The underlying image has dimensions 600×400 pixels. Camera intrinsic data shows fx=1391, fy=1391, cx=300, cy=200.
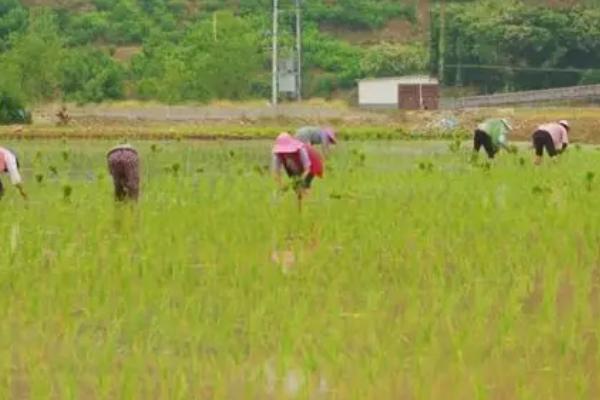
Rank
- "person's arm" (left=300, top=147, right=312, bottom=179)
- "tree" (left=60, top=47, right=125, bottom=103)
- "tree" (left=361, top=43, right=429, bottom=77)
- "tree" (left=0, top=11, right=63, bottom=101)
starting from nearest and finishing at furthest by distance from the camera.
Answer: "person's arm" (left=300, top=147, right=312, bottom=179) < "tree" (left=0, top=11, right=63, bottom=101) < "tree" (left=60, top=47, right=125, bottom=103) < "tree" (left=361, top=43, right=429, bottom=77)

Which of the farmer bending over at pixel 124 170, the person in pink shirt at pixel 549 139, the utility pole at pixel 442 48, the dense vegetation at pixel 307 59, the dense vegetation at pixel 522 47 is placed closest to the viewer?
the farmer bending over at pixel 124 170

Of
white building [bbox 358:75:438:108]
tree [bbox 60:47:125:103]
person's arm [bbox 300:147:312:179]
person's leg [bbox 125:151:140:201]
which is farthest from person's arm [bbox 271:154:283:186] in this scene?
tree [bbox 60:47:125:103]

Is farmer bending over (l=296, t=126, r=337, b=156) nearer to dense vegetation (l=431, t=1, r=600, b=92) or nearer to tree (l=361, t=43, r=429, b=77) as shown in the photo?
dense vegetation (l=431, t=1, r=600, b=92)

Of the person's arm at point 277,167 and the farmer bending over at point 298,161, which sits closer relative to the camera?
the farmer bending over at point 298,161

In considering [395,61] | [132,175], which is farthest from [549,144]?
[395,61]

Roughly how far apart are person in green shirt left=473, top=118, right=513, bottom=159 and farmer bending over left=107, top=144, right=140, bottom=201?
582cm

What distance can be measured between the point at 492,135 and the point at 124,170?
620 cm

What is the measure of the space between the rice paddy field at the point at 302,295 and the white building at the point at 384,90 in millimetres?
23331

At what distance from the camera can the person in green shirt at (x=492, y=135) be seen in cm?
1350

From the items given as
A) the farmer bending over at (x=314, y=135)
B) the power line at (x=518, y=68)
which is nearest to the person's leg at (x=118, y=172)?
the farmer bending over at (x=314, y=135)

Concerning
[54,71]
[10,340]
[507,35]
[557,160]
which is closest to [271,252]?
[10,340]

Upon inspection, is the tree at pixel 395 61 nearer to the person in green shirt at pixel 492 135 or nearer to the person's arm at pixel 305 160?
the person in green shirt at pixel 492 135

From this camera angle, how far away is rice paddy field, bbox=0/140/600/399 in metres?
3.95

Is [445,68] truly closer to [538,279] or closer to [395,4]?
[395,4]
